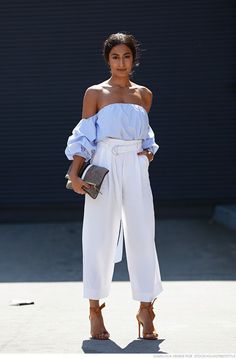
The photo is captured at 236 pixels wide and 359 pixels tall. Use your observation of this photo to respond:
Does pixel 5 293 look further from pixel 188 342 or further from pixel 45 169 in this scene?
pixel 45 169

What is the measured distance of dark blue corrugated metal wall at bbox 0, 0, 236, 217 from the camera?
38.5 feet

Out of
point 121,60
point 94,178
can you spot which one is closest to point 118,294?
point 94,178

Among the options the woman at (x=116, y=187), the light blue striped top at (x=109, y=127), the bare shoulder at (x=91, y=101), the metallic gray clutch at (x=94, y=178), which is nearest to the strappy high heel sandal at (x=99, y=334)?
the woman at (x=116, y=187)

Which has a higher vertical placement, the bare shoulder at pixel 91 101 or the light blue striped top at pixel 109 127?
the bare shoulder at pixel 91 101

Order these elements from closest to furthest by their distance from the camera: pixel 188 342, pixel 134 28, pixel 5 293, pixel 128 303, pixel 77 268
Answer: pixel 188 342 → pixel 128 303 → pixel 5 293 → pixel 77 268 → pixel 134 28

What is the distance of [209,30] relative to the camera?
11.8 meters

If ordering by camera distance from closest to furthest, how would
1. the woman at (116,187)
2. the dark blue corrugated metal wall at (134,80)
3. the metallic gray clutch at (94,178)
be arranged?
the metallic gray clutch at (94,178) → the woman at (116,187) → the dark blue corrugated metal wall at (134,80)

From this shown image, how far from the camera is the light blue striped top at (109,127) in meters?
6.25

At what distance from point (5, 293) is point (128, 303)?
115cm

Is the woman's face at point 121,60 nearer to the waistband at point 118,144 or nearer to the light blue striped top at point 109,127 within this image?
the light blue striped top at point 109,127

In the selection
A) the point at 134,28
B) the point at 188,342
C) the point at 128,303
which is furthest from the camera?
the point at 134,28

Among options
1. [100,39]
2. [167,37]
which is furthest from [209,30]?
[100,39]

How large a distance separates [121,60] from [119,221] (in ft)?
3.30

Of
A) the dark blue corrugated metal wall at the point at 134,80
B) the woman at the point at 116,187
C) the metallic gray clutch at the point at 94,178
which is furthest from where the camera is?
the dark blue corrugated metal wall at the point at 134,80
